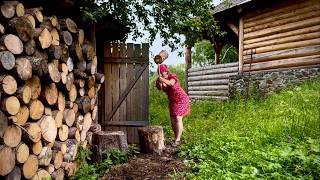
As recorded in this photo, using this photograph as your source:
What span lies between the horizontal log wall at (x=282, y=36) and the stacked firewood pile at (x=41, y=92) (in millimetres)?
6981

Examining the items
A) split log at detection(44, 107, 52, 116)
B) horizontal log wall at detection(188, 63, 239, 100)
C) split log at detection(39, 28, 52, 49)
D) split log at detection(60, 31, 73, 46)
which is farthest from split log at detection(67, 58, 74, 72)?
horizontal log wall at detection(188, 63, 239, 100)

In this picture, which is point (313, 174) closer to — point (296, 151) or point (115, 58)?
point (296, 151)

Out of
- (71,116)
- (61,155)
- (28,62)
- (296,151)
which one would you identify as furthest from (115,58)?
(296,151)

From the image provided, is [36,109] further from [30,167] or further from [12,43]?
[12,43]

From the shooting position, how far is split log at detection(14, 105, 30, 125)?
150 inches

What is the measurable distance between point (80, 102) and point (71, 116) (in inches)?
15.4

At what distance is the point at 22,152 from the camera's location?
12.5 feet

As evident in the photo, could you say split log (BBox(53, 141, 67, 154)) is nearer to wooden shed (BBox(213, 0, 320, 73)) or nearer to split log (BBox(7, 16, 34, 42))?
split log (BBox(7, 16, 34, 42))

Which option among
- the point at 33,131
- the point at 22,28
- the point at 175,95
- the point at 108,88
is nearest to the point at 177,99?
the point at 175,95

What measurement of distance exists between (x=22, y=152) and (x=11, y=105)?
0.53 metres

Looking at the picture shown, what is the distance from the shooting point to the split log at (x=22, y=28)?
12.1ft

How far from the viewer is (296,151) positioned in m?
4.56

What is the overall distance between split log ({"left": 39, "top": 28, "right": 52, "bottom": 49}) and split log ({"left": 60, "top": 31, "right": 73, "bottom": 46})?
1.36 feet

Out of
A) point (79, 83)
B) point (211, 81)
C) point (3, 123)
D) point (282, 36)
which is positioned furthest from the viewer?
point (211, 81)
